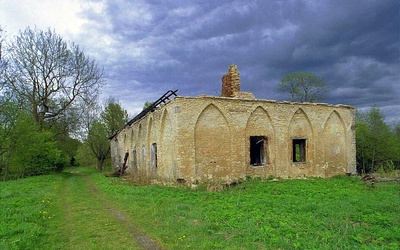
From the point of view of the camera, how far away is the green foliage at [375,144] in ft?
94.3

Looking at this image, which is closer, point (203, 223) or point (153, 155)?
point (203, 223)

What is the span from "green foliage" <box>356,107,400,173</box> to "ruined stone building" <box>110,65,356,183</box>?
44.0ft

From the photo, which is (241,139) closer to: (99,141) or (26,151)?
(26,151)

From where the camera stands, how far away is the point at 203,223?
689 cm

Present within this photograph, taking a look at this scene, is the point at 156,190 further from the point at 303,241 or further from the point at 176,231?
the point at 303,241

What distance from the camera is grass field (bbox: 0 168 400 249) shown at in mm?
5613

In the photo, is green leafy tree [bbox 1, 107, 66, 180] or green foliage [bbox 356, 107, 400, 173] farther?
green foliage [bbox 356, 107, 400, 173]

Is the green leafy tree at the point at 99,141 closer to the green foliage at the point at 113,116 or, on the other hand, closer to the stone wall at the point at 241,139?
the green foliage at the point at 113,116

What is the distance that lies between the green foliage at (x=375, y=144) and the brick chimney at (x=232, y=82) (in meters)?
19.9

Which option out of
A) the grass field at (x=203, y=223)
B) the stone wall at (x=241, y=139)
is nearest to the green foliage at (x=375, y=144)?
the stone wall at (x=241, y=139)

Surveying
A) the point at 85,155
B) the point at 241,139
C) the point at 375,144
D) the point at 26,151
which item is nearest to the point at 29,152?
the point at 26,151

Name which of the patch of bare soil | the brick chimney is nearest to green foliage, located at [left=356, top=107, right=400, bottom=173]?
the brick chimney

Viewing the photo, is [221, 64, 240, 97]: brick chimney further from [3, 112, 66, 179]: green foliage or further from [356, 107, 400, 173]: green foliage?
[356, 107, 400, 173]: green foliage

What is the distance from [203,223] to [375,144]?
29345mm
